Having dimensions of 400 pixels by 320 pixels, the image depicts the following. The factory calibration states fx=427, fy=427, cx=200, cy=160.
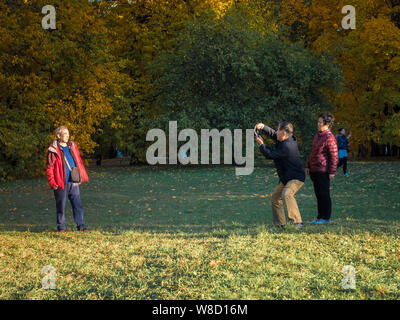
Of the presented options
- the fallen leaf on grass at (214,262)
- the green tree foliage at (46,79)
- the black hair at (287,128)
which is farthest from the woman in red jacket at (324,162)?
the green tree foliage at (46,79)

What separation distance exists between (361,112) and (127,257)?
2884 centimetres

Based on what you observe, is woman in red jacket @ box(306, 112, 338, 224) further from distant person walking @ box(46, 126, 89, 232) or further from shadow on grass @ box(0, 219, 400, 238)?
distant person walking @ box(46, 126, 89, 232)

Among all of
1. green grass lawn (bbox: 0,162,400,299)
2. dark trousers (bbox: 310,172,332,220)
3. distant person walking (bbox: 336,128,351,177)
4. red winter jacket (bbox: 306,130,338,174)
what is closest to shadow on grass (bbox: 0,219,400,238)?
green grass lawn (bbox: 0,162,400,299)

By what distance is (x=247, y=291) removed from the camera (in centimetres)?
461

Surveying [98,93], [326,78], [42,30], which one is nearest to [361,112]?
[326,78]

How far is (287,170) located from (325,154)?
101cm

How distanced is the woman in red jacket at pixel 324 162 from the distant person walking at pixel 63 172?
477 cm

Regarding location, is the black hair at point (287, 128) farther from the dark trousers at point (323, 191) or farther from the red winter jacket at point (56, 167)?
the red winter jacket at point (56, 167)

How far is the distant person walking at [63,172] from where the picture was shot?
8.54m

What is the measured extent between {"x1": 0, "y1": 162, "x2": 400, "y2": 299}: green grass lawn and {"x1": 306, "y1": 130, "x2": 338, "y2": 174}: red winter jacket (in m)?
1.16

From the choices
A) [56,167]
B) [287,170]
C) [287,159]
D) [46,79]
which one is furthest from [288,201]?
[46,79]
